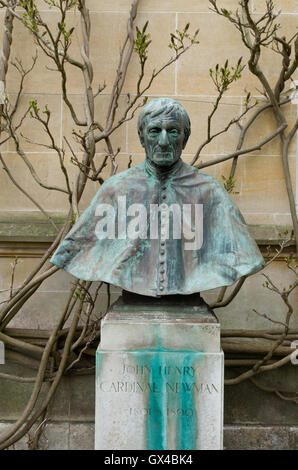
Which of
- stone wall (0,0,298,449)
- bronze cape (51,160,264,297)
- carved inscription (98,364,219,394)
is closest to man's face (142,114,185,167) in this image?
bronze cape (51,160,264,297)

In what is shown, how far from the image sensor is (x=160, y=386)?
3.39 meters

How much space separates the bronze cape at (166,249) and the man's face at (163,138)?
15cm

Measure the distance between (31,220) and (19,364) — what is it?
1.05 meters

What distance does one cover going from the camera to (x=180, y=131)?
11.9 feet

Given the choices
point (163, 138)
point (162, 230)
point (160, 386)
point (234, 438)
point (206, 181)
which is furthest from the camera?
point (234, 438)

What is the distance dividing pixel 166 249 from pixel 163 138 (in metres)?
0.57

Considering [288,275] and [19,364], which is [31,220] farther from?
[288,275]

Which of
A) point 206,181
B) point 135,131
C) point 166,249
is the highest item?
point 135,131

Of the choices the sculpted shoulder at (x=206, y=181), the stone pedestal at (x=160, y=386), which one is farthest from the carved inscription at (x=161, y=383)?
the sculpted shoulder at (x=206, y=181)

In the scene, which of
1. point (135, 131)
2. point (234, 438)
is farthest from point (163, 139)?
point (234, 438)

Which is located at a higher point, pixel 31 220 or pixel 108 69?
pixel 108 69

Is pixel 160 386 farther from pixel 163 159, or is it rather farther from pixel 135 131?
pixel 135 131

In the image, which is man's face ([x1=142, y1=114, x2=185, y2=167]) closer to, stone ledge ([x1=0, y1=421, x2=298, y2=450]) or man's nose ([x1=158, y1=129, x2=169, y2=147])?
man's nose ([x1=158, y1=129, x2=169, y2=147])

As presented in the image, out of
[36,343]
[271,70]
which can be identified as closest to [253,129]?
[271,70]
